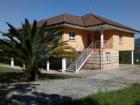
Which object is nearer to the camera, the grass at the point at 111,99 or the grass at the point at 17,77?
the grass at the point at 111,99

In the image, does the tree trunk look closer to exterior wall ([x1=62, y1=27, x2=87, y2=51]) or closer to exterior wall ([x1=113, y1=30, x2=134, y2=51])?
exterior wall ([x1=62, y1=27, x2=87, y2=51])

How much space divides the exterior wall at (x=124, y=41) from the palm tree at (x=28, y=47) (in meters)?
14.9

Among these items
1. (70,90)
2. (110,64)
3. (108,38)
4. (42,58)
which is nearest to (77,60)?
(110,64)

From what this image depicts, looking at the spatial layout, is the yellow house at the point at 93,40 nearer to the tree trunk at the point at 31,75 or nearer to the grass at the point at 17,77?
the grass at the point at 17,77

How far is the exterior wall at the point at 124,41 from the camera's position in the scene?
1104 inches

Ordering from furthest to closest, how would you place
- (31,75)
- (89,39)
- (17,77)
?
(89,39) → (17,77) → (31,75)

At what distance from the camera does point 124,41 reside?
30.9m

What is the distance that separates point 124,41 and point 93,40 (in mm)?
4618

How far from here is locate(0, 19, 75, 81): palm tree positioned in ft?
45.7

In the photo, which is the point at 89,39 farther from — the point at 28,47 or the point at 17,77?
the point at 28,47

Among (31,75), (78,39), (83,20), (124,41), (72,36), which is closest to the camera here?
(31,75)

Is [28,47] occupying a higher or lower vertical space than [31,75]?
higher

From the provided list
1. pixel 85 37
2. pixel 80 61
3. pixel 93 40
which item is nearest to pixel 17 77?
pixel 80 61

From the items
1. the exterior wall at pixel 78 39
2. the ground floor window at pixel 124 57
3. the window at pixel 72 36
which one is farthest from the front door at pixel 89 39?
the ground floor window at pixel 124 57
